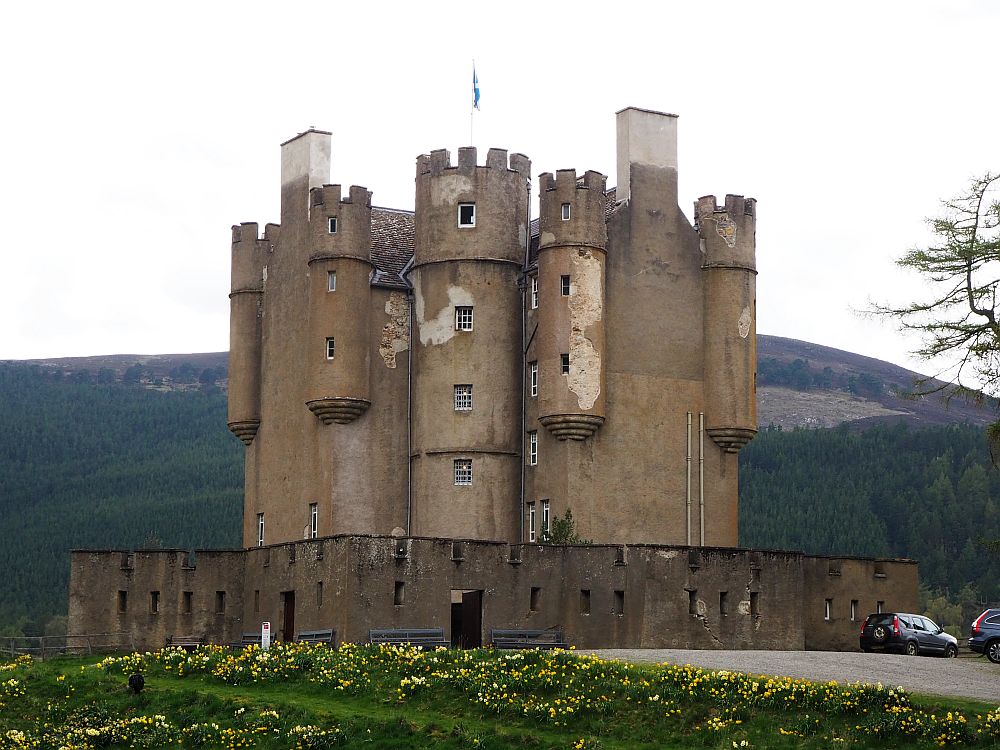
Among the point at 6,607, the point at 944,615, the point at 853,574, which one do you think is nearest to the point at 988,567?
the point at 944,615

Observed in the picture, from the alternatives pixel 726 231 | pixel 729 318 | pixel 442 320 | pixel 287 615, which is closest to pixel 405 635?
pixel 287 615

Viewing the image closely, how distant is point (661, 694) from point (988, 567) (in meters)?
163

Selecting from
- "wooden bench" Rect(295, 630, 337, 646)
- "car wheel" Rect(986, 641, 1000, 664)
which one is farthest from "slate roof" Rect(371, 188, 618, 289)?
"car wheel" Rect(986, 641, 1000, 664)

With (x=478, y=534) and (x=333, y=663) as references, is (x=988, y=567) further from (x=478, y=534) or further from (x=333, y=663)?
(x=333, y=663)

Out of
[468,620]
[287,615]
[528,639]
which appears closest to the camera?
[528,639]

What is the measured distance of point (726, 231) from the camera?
70250 millimetres

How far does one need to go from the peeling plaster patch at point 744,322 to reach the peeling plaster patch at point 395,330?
13.4m

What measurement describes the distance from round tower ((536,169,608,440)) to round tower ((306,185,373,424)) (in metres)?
7.32

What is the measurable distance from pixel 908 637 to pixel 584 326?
1743 centimetres

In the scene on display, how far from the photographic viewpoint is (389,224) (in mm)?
74875

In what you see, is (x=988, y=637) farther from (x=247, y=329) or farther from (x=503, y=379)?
(x=247, y=329)

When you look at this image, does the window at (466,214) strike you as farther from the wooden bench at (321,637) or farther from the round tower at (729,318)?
the wooden bench at (321,637)

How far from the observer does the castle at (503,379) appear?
66.2 metres

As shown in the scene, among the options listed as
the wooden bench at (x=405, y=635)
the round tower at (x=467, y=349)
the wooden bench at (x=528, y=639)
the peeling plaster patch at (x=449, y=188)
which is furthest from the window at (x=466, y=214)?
the wooden bench at (x=405, y=635)
